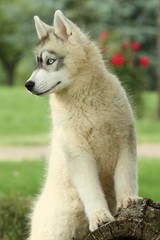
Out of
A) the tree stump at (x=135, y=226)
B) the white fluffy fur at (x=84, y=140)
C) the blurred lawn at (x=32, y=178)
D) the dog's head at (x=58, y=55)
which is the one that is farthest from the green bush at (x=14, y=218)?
the tree stump at (x=135, y=226)

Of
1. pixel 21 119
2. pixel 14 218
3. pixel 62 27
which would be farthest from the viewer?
pixel 21 119

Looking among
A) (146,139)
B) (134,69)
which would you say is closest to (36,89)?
(146,139)

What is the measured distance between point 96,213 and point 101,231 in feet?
0.60

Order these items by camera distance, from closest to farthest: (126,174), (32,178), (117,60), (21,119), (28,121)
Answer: (126,174) < (32,178) < (117,60) < (28,121) < (21,119)

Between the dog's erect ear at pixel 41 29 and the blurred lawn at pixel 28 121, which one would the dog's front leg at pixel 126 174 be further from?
the blurred lawn at pixel 28 121

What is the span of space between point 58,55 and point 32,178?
7.07m

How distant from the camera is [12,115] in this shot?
2483cm

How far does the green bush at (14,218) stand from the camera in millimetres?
7859

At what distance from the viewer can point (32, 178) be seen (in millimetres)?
12266

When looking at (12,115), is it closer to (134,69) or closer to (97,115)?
(134,69)

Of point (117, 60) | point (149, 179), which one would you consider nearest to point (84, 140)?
point (149, 179)

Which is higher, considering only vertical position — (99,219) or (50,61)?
(50,61)

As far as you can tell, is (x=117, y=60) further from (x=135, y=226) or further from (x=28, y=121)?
(x=135, y=226)

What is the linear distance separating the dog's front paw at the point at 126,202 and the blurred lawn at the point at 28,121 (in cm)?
1236
